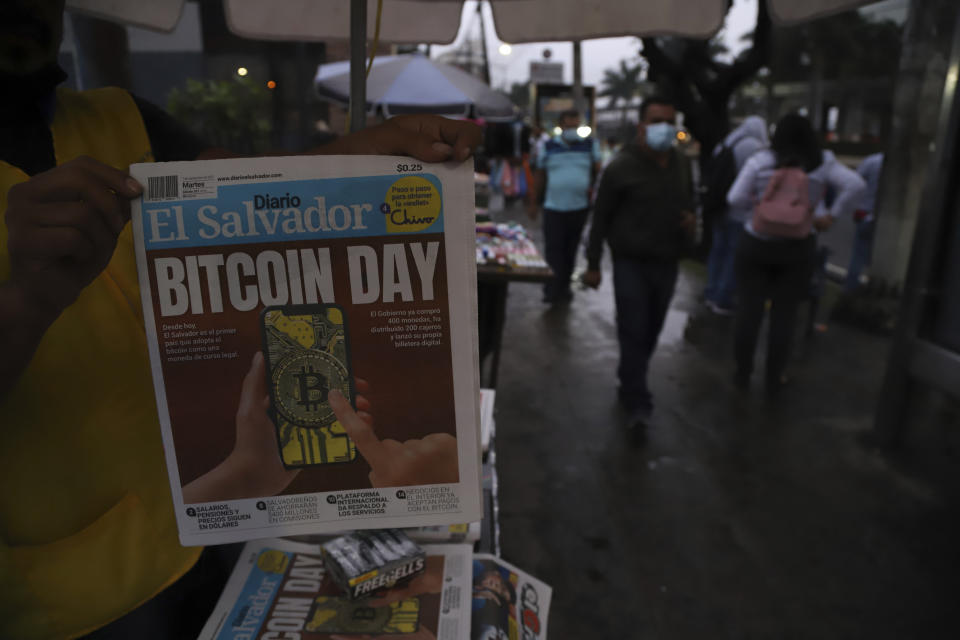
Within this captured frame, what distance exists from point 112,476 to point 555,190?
517cm

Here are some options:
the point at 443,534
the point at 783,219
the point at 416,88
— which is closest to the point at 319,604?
the point at 443,534

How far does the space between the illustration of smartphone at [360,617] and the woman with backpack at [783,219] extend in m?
3.21

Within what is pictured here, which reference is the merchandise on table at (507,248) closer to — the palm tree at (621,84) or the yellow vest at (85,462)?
the yellow vest at (85,462)

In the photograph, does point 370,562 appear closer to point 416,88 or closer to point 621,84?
point 416,88

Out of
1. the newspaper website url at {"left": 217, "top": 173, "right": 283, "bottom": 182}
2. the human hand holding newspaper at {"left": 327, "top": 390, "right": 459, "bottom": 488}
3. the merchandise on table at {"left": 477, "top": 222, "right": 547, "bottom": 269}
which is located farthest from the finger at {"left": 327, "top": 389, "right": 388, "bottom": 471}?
the merchandise on table at {"left": 477, "top": 222, "right": 547, "bottom": 269}

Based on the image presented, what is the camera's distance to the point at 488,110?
6.06 metres

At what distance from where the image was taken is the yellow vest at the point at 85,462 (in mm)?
856

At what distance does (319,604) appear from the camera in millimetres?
1130

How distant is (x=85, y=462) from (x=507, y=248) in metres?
2.59

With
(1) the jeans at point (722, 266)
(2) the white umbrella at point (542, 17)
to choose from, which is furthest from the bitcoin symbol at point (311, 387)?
(1) the jeans at point (722, 266)

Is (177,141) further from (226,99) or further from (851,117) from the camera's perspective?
(851,117)

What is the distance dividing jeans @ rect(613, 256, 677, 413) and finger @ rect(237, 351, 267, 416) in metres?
2.74

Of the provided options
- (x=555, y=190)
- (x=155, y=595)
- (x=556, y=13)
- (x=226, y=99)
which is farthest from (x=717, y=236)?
(x=226, y=99)

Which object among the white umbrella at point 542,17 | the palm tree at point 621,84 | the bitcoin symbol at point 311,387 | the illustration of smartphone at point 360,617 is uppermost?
the palm tree at point 621,84
